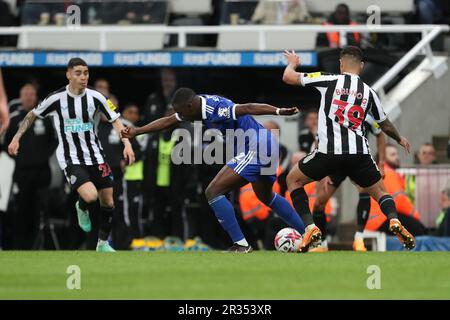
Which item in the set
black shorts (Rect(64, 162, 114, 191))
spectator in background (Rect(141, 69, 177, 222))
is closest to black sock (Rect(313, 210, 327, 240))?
black shorts (Rect(64, 162, 114, 191))

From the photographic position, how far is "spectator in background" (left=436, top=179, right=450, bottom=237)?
17047 mm

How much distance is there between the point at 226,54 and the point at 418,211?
3.83 metres

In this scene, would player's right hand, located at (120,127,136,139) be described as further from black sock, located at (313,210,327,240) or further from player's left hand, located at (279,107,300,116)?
black sock, located at (313,210,327,240)

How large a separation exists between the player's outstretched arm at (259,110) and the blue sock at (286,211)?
1288 mm

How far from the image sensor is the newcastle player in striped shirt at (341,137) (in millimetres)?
12914

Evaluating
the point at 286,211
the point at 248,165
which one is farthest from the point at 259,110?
the point at 286,211

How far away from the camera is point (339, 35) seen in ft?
66.1

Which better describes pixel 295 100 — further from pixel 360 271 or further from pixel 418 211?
pixel 360 271

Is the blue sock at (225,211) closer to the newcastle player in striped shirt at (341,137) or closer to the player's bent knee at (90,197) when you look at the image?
the newcastle player in striped shirt at (341,137)

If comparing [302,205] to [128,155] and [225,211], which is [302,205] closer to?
[225,211]

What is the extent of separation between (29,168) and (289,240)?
18.5 feet

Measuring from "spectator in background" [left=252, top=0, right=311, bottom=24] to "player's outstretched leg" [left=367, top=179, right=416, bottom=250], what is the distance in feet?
26.8

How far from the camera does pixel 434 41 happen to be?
2111 centimetres
